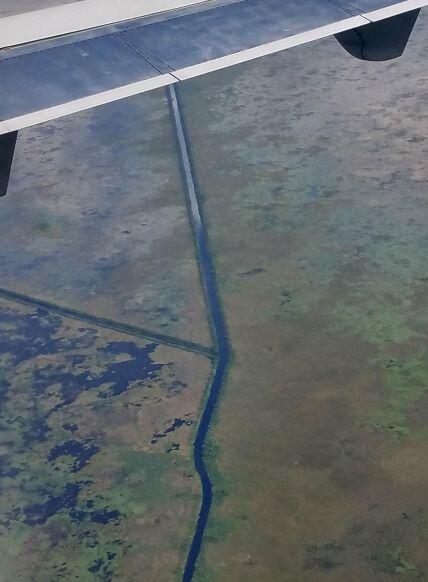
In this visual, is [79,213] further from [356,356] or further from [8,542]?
[8,542]

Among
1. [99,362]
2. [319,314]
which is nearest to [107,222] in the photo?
[99,362]

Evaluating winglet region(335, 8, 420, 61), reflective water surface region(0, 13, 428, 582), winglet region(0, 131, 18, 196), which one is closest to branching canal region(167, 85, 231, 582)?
reflective water surface region(0, 13, 428, 582)

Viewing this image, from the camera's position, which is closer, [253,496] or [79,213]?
[253,496]

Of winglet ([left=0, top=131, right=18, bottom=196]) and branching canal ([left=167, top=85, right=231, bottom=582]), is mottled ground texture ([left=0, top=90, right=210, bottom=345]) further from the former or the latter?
winglet ([left=0, top=131, right=18, bottom=196])

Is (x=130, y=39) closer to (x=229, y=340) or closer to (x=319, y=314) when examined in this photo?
(x=229, y=340)

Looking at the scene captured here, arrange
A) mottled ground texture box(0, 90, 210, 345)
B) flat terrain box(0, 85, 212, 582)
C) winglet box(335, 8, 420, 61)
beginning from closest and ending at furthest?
flat terrain box(0, 85, 212, 582) → winglet box(335, 8, 420, 61) → mottled ground texture box(0, 90, 210, 345)

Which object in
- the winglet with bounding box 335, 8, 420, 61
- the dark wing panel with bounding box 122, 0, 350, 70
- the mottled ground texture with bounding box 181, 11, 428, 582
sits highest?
the dark wing panel with bounding box 122, 0, 350, 70

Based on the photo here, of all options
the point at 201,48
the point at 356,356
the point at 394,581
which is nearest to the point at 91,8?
the point at 201,48
